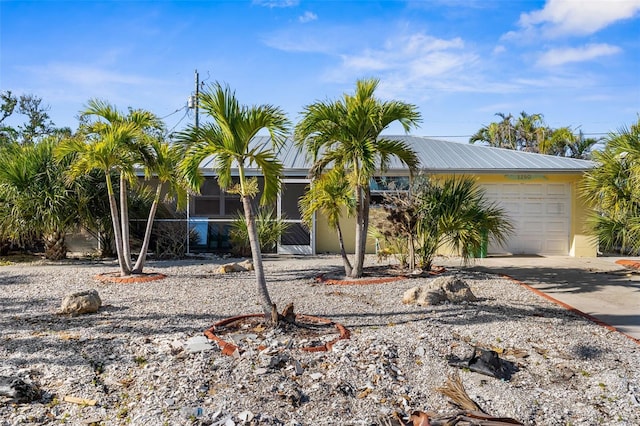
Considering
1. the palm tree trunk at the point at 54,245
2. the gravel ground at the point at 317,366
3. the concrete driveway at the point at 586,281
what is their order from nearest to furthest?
the gravel ground at the point at 317,366, the concrete driveway at the point at 586,281, the palm tree trunk at the point at 54,245

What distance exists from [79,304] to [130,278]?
278 centimetres

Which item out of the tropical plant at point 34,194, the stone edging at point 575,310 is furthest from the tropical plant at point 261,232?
the stone edging at point 575,310

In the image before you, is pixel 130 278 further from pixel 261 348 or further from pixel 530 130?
pixel 530 130

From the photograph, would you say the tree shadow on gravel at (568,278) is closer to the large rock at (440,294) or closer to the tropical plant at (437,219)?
the tropical plant at (437,219)

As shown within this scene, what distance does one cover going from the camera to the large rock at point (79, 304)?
663 centimetres

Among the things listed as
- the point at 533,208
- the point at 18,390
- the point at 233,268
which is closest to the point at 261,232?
the point at 233,268

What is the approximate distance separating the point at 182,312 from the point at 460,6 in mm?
8042

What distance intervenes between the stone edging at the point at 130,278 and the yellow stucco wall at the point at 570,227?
5930 mm

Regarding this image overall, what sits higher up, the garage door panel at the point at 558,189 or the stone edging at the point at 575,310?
the garage door panel at the point at 558,189

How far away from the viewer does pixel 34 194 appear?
37.8 ft

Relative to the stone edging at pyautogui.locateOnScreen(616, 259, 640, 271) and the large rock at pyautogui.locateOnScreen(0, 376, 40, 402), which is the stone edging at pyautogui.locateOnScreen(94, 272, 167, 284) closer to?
the large rock at pyautogui.locateOnScreen(0, 376, 40, 402)

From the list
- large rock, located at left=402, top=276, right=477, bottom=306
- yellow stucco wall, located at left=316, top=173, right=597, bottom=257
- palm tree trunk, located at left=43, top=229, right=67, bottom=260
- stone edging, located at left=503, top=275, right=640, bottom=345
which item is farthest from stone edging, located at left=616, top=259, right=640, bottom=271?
palm tree trunk, located at left=43, top=229, right=67, bottom=260

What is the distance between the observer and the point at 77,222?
12438 millimetres

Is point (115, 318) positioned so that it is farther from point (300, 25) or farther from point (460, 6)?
point (460, 6)
